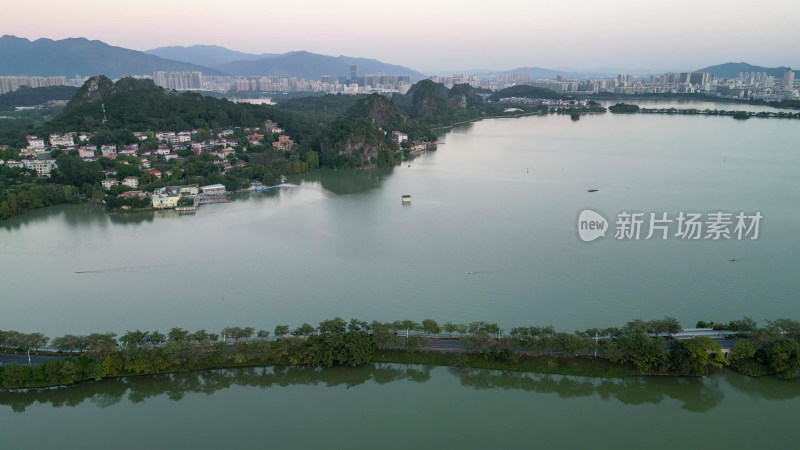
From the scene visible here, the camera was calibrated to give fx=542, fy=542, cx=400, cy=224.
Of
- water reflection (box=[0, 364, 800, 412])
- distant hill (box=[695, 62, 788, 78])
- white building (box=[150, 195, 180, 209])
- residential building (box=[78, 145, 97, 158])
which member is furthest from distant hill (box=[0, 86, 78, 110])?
distant hill (box=[695, 62, 788, 78])

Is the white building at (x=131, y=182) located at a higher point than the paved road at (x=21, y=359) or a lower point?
higher

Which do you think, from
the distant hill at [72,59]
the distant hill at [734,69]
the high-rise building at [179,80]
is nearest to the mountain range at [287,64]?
the distant hill at [72,59]

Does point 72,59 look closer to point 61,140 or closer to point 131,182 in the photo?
point 61,140

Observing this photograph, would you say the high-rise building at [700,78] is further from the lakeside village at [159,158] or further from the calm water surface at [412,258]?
the lakeside village at [159,158]

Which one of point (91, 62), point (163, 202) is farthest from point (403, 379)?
point (91, 62)

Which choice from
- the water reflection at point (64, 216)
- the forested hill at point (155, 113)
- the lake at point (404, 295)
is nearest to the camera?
the lake at point (404, 295)

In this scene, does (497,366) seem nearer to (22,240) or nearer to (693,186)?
(22,240)

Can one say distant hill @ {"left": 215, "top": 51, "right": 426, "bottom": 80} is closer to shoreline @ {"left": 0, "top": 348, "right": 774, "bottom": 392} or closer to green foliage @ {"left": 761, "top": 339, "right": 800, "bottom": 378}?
shoreline @ {"left": 0, "top": 348, "right": 774, "bottom": 392}

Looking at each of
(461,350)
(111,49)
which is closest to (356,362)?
(461,350)
